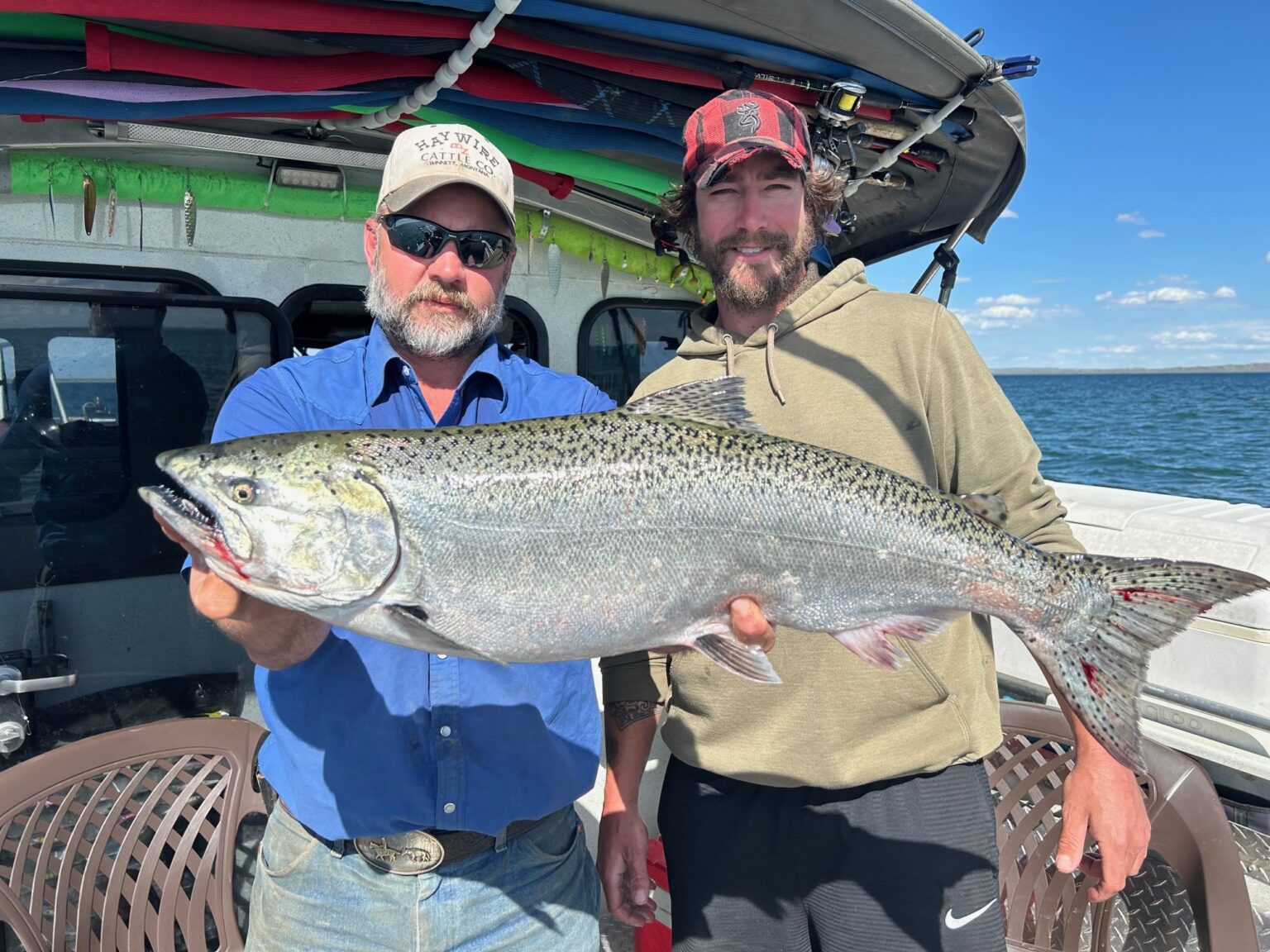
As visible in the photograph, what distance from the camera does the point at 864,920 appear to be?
8.44 ft

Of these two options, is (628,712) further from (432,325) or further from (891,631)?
(432,325)

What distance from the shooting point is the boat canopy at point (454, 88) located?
131 inches

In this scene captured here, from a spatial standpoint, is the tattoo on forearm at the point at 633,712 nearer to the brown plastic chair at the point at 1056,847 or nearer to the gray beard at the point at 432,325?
the gray beard at the point at 432,325

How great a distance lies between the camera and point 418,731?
237 cm

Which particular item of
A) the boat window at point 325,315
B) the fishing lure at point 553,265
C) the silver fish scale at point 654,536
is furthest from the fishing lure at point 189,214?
the silver fish scale at point 654,536

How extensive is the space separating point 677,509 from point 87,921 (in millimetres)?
2914

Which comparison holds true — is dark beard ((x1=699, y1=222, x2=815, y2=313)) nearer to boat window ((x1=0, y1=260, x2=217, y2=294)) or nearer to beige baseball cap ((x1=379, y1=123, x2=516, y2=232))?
beige baseball cap ((x1=379, y1=123, x2=516, y2=232))

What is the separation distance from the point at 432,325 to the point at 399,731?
51.7 inches

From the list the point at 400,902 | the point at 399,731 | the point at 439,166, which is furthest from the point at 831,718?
the point at 439,166

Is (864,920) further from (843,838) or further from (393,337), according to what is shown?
(393,337)

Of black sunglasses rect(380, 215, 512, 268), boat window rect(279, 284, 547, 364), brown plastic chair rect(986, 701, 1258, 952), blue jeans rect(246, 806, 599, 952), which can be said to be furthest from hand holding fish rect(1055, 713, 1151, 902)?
boat window rect(279, 284, 547, 364)

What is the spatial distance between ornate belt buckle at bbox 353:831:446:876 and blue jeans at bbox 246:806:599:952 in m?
0.03

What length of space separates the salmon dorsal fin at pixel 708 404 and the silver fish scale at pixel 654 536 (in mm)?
57

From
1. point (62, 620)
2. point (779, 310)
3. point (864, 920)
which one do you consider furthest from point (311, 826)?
point (62, 620)
